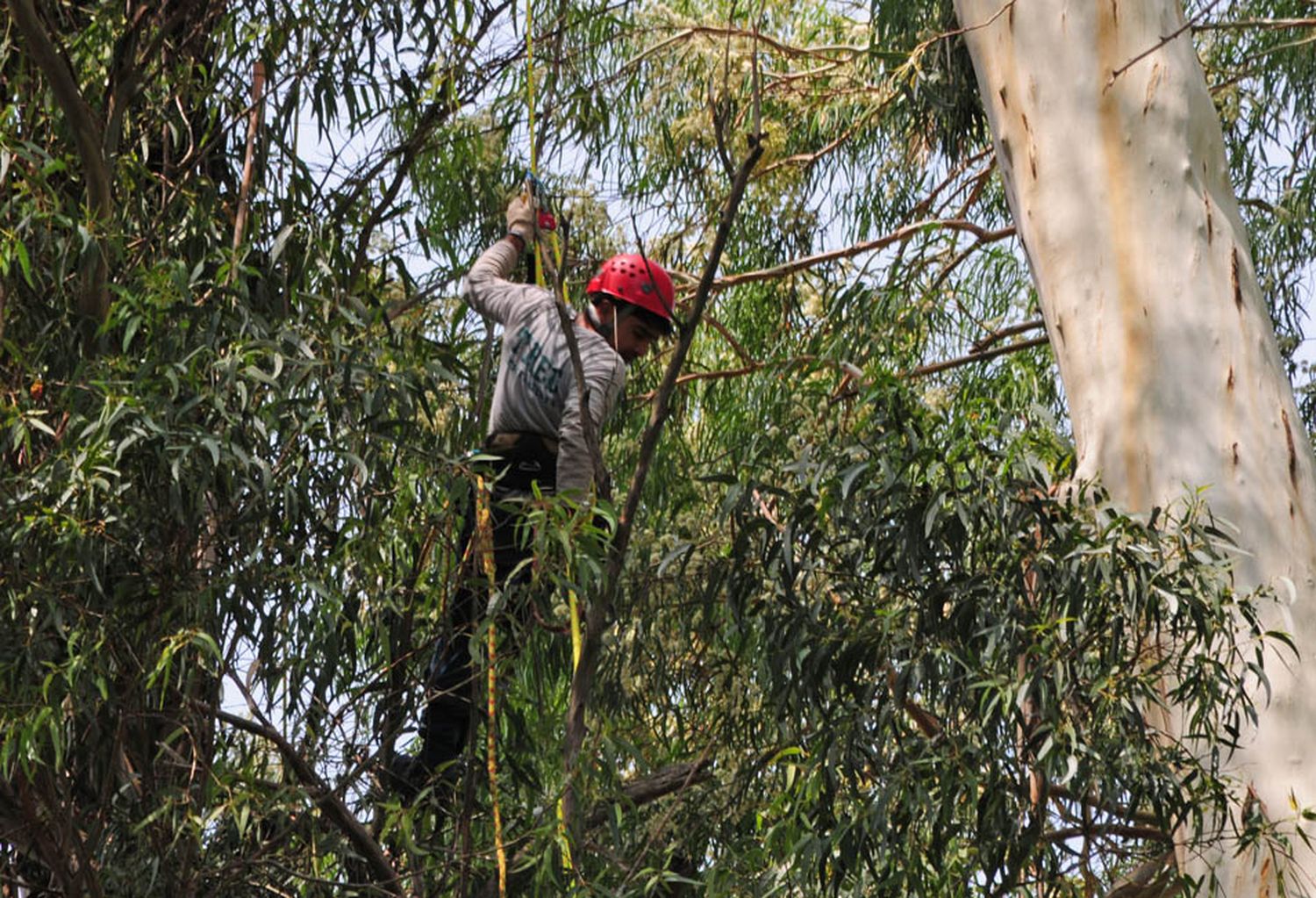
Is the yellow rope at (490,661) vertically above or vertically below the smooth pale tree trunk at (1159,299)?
below

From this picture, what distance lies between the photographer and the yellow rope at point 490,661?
336cm

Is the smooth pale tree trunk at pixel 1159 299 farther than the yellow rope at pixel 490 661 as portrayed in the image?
Yes

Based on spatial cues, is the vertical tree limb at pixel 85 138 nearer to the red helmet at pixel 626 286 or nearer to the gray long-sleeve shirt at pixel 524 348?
the gray long-sleeve shirt at pixel 524 348

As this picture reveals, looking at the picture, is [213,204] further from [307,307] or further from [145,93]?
[307,307]

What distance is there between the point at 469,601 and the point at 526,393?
50 centimetres

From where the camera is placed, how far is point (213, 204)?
412 centimetres

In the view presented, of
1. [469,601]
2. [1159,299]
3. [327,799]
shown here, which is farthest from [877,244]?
[327,799]

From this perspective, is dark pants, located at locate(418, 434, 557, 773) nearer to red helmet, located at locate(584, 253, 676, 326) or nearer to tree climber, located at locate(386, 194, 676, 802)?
tree climber, located at locate(386, 194, 676, 802)

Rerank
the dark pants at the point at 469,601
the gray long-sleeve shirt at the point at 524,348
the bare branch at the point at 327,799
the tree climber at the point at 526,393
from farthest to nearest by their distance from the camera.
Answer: the gray long-sleeve shirt at the point at 524,348 < the tree climber at the point at 526,393 < the dark pants at the point at 469,601 < the bare branch at the point at 327,799

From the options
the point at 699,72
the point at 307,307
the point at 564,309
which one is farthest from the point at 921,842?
the point at 699,72

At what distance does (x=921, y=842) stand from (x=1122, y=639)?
0.50m

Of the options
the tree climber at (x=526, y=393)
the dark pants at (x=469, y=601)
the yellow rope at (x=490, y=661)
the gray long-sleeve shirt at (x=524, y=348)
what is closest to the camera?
the yellow rope at (x=490, y=661)

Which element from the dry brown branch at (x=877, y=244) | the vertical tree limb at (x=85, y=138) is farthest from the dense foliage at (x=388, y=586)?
the dry brown branch at (x=877, y=244)

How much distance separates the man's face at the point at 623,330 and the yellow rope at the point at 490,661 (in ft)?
2.04
